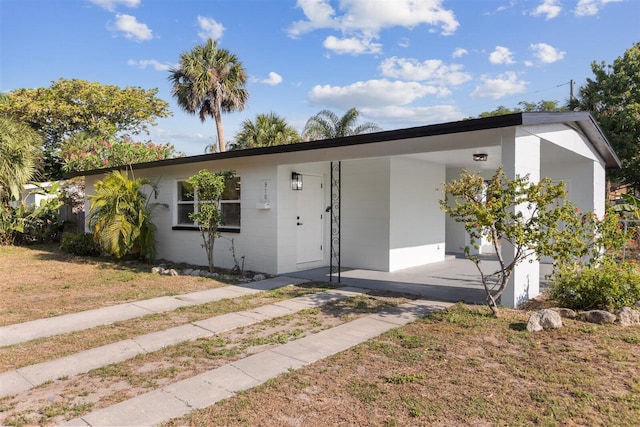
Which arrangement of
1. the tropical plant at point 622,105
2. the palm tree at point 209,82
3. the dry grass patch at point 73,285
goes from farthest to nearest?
1. the palm tree at point 209,82
2. the tropical plant at point 622,105
3. the dry grass patch at point 73,285

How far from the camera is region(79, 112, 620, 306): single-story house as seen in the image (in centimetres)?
856

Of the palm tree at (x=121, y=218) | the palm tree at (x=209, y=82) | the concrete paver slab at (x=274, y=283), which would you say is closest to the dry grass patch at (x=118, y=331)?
the concrete paver slab at (x=274, y=283)

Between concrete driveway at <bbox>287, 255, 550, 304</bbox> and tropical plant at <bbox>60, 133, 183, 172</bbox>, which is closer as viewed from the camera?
concrete driveway at <bbox>287, 255, 550, 304</bbox>

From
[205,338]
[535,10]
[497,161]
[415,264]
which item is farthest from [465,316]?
[535,10]

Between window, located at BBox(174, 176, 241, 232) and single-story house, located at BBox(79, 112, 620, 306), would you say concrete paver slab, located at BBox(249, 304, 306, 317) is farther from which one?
window, located at BBox(174, 176, 241, 232)

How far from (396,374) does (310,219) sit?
21.0ft

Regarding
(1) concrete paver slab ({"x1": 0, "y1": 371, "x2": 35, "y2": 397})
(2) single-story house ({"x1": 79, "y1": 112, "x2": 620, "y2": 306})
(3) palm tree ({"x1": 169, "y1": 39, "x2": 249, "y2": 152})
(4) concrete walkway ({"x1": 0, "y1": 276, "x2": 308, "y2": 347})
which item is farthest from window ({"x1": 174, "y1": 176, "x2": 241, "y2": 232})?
(3) palm tree ({"x1": 169, "y1": 39, "x2": 249, "y2": 152})

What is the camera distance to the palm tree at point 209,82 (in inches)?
874

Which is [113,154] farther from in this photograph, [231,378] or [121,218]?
[231,378]

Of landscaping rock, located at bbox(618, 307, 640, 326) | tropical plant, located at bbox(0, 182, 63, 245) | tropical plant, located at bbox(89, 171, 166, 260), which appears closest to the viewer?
landscaping rock, located at bbox(618, 307, 640, 326)

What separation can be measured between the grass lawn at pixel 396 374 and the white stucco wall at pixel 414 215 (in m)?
3.72

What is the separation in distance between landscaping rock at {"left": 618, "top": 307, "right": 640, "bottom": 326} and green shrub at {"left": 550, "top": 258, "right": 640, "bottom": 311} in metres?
0.28

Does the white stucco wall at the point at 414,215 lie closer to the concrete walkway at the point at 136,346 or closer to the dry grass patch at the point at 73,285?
the concrete walkway at the point at 136,346

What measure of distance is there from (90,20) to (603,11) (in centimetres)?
1286
